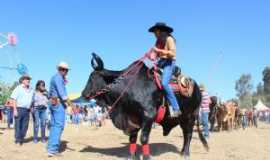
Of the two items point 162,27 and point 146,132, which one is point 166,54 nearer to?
point 162,27

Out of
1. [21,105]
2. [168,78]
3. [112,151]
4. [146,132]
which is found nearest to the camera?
[146,132]

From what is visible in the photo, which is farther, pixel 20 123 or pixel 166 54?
pixel 20 123

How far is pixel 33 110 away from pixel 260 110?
60.1 meters

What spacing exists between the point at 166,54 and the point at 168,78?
1.74 feet

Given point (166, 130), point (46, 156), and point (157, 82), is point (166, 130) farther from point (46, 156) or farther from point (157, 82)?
point (46, 156)

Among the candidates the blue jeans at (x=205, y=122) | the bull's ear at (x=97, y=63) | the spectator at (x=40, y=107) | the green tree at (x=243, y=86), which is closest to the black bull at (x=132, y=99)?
the bull's ear at (x=97, y=63)

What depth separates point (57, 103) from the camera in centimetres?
988

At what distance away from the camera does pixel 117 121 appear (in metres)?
9.52

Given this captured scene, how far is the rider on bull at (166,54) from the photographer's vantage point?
9.29m

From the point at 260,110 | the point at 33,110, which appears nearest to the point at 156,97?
the point at 33,110

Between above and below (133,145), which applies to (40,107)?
above

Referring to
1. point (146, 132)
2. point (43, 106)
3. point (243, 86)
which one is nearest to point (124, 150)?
point (146, 132)

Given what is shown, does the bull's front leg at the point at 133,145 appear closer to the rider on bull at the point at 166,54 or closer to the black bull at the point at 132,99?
the black bull at the point at 132,99

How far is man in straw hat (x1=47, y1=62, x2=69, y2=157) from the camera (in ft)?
32.0
